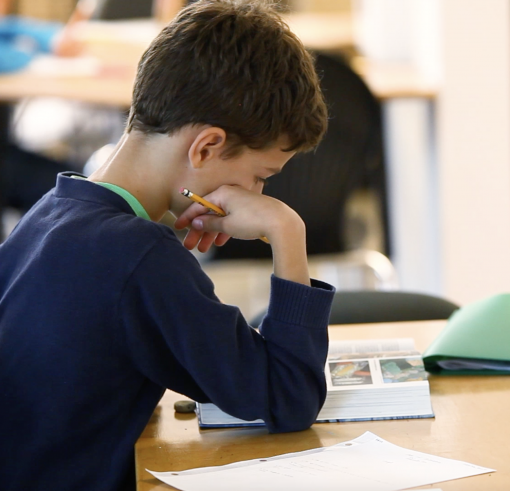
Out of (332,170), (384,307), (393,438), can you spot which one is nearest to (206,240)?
(393,438)

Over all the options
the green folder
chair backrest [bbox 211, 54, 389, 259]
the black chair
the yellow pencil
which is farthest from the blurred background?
the yellow pencil

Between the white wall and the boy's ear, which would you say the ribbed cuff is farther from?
the white wall

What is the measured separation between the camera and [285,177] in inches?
98.0

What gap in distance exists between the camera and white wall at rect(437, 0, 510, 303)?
291 cm

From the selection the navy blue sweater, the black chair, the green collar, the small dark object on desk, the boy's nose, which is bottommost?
the black chair

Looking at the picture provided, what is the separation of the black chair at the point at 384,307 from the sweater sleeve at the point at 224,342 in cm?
66

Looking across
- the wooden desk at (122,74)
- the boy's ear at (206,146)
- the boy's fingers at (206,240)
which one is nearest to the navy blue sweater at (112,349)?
the boy's ear at (206,146)

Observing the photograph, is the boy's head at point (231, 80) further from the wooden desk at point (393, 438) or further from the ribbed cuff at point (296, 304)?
the wooden desk at point (393, 438)

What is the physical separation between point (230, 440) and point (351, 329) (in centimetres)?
52

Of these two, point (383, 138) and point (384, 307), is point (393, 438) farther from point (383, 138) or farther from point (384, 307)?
point (383, 138)

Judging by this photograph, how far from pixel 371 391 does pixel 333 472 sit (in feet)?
0.70

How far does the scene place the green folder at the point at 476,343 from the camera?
1.09 meters

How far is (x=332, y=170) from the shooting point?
2.53 metres

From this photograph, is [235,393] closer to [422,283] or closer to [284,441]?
[284,441]
